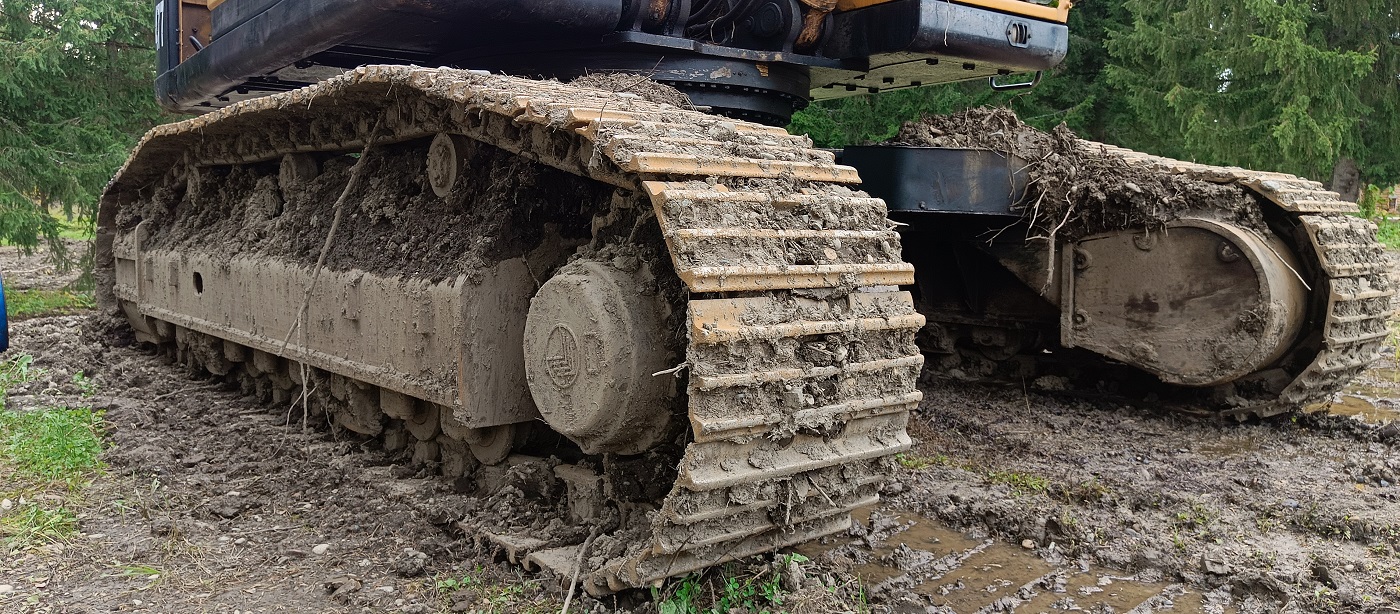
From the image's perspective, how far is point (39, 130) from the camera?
10703 millimetres

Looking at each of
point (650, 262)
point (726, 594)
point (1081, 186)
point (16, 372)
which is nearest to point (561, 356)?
point (650, 262)

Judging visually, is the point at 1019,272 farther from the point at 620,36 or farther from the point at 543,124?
the point at 543,124

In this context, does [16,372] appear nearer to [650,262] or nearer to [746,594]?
[650,262]

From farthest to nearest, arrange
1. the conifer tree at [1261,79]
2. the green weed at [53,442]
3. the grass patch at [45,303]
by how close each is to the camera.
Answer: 1. the conifer tree at [1261,79]
2. the grass patch at [45,303]
3. the green weed at [53,442]

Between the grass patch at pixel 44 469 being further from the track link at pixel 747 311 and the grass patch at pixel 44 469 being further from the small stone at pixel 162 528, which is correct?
the track link at pixel 747 311

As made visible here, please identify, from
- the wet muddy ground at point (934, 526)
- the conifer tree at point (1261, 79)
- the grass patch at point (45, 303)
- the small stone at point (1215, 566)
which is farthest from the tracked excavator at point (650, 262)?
the conifer tree at point (1261, 79)

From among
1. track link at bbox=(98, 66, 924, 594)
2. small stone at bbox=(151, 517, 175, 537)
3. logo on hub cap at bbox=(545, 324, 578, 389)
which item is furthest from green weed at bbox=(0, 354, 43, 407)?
logo on hub cap at bbox=(545, 324, 578, 389)

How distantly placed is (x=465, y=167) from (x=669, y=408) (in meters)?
1.38

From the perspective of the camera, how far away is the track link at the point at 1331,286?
5188 mm

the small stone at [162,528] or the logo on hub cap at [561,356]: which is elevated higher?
the logo on hub cap at [561,356]

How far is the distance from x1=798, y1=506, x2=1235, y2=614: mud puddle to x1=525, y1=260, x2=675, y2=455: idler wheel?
0.81 metres

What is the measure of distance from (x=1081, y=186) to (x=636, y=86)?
261 cm

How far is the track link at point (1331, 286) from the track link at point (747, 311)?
9.68 ft

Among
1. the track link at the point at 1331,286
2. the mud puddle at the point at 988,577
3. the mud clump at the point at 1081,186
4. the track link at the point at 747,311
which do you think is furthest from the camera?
the mud clump at the point at 1081,186
